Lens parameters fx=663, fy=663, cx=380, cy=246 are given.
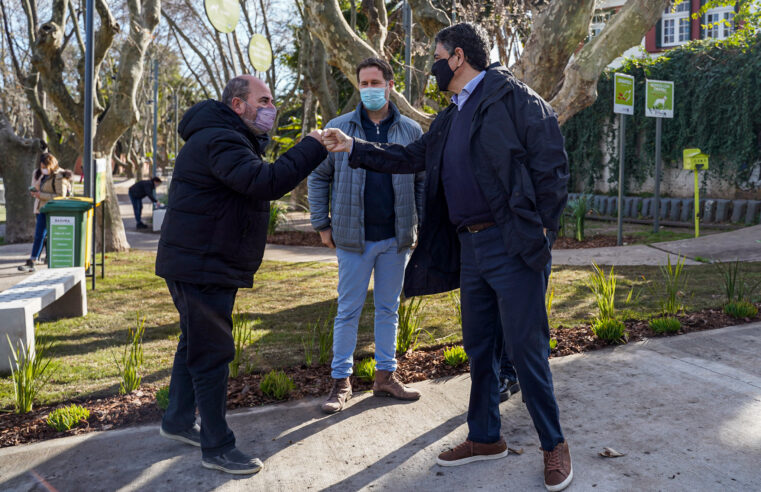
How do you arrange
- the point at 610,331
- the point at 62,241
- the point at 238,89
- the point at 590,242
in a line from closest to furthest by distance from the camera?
the point at 238,89 → the point at 610,331 → the point at 62,241 → the point at 590,242

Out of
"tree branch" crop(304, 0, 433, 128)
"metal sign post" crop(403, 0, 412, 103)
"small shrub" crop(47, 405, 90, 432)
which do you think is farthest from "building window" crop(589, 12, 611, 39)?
"small shrub" crop(47, 405, 90, 432)

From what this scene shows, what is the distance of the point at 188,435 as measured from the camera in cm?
350

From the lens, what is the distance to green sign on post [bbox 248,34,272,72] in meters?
11.5

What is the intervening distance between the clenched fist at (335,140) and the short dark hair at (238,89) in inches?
17.0

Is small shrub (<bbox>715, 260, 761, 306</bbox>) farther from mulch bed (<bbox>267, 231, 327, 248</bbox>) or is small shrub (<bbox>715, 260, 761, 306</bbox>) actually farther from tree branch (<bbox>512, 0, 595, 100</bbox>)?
mulch bed (<bbox>267, 231, 327, 248</bbox>)

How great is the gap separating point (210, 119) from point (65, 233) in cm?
556

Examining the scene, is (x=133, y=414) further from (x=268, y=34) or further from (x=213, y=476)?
(x=268, y=34)

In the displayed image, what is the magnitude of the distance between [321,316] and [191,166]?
12.3ft

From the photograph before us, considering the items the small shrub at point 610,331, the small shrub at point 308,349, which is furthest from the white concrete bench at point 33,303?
the small shrub at point 610,331

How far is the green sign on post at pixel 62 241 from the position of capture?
7824 mm

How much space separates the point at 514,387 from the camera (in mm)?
4109

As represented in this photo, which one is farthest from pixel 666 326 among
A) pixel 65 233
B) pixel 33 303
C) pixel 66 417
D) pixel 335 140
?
pixel 65 233

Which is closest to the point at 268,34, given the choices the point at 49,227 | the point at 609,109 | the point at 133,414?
the point at 609,109

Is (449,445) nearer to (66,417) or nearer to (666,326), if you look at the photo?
(66,417)
